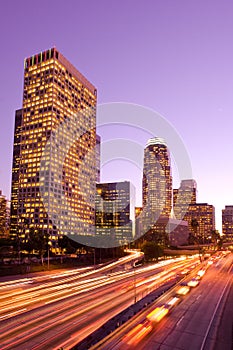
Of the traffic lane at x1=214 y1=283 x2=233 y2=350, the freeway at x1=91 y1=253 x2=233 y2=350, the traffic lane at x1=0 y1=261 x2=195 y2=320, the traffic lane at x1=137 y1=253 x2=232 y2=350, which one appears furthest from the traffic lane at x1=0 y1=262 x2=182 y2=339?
the traffic lane at x1=214 y1=283 x2=233 y2=350

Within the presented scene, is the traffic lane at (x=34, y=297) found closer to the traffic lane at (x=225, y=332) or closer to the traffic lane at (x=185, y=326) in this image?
the traffic lane at (x=185, y=326)

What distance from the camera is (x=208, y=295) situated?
54125mm

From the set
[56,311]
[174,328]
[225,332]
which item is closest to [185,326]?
[174,328]

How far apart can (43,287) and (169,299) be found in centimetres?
2387

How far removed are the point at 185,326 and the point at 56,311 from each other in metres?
16.3

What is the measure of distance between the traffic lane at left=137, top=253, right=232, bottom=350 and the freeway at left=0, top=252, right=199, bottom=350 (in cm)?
704

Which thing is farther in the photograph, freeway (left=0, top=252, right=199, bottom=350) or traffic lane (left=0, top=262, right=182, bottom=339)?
traffic lane (left=0, top=262, right=182, bottom=339)

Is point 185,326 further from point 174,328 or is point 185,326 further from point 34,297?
point 34,297

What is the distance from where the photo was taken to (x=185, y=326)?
113ft

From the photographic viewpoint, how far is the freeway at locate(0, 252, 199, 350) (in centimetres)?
2996

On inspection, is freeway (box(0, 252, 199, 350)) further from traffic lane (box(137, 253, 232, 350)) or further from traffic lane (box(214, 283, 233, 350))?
traffic lane (box(214, 283, 233, 350))

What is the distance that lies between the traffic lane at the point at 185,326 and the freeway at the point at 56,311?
23.1ft

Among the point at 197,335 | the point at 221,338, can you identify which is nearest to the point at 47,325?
the point at 197,335

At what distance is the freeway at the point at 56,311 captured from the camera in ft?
98.3
